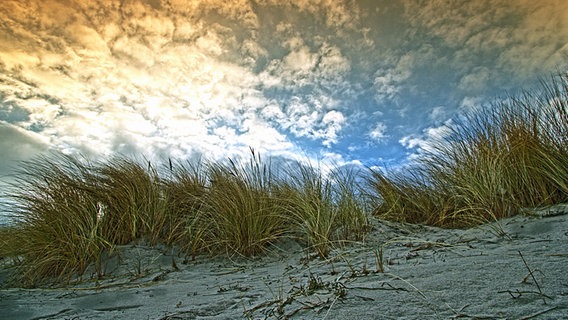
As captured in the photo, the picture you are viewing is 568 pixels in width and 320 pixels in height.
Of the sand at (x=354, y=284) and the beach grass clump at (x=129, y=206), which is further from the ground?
the beach grass clump at (x=129, y=206)

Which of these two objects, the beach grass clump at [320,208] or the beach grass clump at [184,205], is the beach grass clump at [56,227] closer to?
the beach grass clump at [184,205]

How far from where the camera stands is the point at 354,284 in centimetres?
183

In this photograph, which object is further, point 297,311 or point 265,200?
point 265,200

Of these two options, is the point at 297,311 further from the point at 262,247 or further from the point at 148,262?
the point at 148,262

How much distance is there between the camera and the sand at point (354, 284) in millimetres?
1357

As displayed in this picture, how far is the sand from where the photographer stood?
1357 mm

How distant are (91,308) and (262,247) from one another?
187cm

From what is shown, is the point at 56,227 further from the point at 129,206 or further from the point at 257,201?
the point at 257,201

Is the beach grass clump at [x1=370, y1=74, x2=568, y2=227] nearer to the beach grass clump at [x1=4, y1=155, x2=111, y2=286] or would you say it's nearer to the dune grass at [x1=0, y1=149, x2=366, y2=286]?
the dune grass at [x1=0, y1=149, x2=366, y2=286]

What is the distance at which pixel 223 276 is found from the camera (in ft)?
10.8

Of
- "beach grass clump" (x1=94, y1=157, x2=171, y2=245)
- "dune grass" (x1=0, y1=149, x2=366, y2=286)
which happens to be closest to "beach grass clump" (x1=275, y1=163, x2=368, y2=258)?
"dune grass" (x1=0, y1=149, x2=366, y2=286)

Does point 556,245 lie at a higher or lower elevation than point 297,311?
higher

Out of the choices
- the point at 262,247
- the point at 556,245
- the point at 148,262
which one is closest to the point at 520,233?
the point at 556,245

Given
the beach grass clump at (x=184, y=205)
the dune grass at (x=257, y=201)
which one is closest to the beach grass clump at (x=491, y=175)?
the dune grass at (x=257, y=201)
